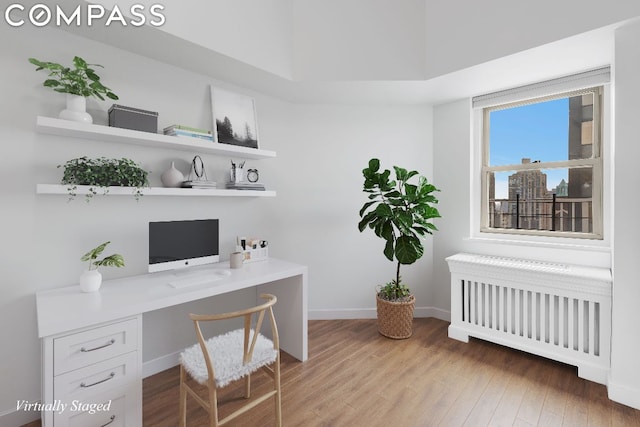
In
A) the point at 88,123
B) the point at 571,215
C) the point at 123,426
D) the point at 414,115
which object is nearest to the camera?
the point at 123,426

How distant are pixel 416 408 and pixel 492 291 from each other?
1.37 m

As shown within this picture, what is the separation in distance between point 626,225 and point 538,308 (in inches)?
37.0

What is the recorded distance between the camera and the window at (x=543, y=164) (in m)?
2.75

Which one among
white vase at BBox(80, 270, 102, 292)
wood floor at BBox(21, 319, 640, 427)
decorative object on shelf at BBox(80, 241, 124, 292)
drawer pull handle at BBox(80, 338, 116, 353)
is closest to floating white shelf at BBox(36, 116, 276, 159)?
decorative object on shelf at BBox(80, 241, 124, 292)

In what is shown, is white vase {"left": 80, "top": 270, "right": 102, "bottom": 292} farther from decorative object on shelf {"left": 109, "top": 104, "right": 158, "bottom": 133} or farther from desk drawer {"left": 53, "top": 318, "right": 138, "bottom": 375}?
decorative object on shelf {"left": 109, "top": 104, "right": 158, "bottom": 133}

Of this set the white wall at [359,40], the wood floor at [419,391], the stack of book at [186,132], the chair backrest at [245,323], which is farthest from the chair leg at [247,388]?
the white wall at [359,40]

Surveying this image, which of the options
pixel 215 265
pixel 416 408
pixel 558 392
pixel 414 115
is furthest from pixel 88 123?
pixel 558 392

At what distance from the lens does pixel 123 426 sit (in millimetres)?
1626

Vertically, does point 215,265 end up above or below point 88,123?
below

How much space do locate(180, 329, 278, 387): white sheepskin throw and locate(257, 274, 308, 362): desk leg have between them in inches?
27.0

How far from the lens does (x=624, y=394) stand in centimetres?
204

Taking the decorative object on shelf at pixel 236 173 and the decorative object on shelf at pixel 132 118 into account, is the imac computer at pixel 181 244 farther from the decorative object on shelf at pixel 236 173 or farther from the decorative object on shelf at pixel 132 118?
the decorative object on shelf at pixel 132 118

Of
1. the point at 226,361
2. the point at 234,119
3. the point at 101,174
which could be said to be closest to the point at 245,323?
the point at 226,361

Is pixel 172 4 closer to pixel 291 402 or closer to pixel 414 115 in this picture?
pixel 414 115
